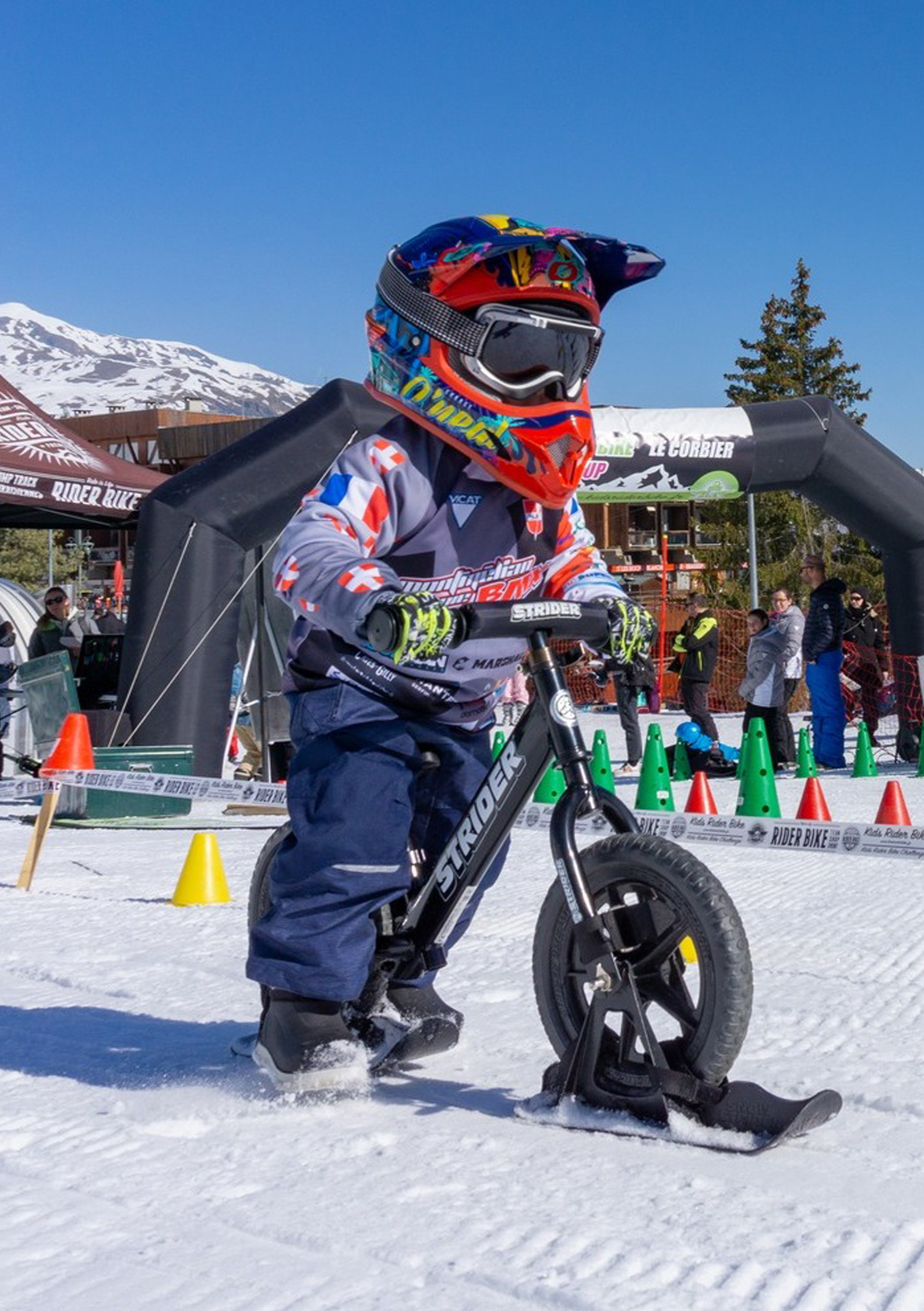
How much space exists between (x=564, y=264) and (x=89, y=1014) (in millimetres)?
2273

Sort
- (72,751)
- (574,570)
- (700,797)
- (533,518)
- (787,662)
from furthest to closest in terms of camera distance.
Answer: (787,662) → (700,797) → (72,751) → (574,570) → (533,518)

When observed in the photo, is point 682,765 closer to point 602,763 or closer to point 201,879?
point 602,763

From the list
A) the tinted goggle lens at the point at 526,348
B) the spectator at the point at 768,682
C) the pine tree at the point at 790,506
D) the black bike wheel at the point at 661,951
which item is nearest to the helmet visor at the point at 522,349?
the tinted goggle lens at the point at 526,348

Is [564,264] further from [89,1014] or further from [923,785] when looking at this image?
[923,785]

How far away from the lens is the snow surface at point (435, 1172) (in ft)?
6.45

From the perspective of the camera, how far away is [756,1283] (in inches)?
76.5

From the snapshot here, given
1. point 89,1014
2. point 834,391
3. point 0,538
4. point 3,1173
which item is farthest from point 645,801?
point 0,538

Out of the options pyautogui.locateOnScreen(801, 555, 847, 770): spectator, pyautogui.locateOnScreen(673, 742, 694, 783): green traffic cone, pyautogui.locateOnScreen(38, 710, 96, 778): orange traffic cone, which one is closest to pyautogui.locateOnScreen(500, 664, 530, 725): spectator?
pyautogui.locateOnScreen(673, 742, 694, 783): green traffic cone

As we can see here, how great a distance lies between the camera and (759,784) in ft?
29.1

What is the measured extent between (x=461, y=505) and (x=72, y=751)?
4.35 metres

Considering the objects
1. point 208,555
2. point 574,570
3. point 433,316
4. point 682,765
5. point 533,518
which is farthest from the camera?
point 682,765

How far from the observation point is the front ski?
2496 millimetres

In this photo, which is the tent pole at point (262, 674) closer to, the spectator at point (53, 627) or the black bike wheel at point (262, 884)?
the spectator at point (53, 627)

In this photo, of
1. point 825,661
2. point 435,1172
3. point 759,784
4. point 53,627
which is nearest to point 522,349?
point 435,1172
